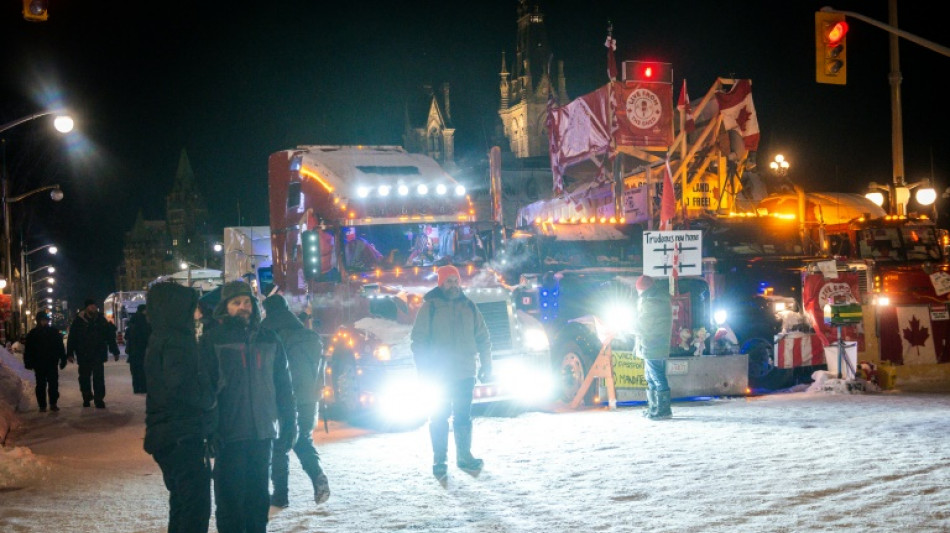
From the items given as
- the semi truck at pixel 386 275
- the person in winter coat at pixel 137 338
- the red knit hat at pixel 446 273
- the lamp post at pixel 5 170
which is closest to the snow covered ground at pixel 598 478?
the semi truck at pixel 386 275

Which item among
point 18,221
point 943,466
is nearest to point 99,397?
point 943,466

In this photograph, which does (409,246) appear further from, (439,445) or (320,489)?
(320,489)

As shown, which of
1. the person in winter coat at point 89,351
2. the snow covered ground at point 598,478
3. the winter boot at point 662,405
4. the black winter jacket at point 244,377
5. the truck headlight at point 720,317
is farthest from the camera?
the person in winter coat at point 89,351

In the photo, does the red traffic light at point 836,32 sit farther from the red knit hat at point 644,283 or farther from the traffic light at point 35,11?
the traffic light at point 35,11

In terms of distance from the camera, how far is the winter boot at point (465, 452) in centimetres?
937

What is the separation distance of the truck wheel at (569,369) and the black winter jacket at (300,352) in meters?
7.05

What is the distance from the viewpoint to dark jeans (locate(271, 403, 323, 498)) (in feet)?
26.6

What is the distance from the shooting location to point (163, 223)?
18300cm

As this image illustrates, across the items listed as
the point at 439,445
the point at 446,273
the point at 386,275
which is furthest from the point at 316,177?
the point at 439,445

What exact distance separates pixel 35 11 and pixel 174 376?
860 centimetres

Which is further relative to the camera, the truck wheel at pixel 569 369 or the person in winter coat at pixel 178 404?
the truck wheel at pixel 569 369

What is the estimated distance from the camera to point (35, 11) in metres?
12.2

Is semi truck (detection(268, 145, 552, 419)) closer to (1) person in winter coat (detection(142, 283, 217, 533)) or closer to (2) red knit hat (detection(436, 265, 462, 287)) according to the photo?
(2) red knit hat (detection(436, 265, 462, 287))

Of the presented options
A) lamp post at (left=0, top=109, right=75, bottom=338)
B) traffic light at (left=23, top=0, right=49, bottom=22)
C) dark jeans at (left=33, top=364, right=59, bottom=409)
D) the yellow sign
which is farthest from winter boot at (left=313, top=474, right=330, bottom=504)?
lamp post at (left=0, top=109, right=75, bottom=338)
